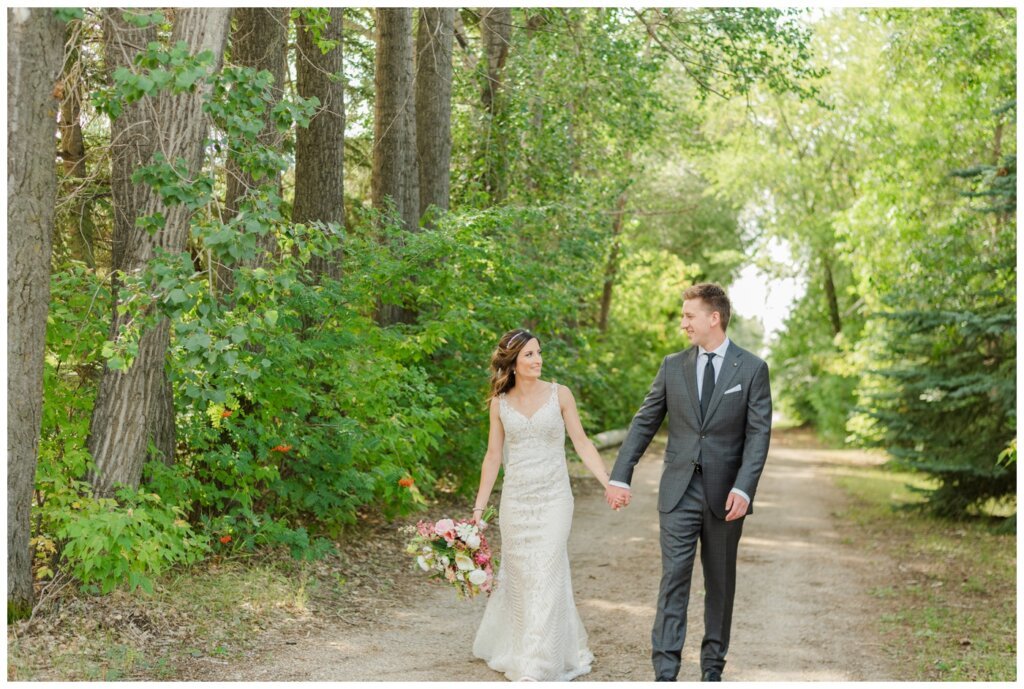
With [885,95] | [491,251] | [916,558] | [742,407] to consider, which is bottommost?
[916,558]

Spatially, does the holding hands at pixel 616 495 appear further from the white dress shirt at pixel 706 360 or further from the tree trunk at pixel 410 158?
the tree trunk at pixel 410 158

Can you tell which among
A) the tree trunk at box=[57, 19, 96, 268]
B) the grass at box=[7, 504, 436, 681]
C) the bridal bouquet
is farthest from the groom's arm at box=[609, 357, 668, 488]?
the tree trunk at box=[57, 19, 96, 268]

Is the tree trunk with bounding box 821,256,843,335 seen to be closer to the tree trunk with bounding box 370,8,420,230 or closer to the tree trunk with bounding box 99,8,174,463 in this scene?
the tree trunk with bounding box 370,8,420,230

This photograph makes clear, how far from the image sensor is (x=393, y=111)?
13227 millimetres

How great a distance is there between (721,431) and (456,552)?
1790 millimetres

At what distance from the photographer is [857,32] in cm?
2666

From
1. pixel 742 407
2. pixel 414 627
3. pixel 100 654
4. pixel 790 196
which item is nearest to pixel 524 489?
pixel 742 407

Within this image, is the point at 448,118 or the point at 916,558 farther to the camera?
the point at 448,118

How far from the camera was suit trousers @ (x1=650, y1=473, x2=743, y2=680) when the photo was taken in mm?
6008

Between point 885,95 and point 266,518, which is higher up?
point 885,95

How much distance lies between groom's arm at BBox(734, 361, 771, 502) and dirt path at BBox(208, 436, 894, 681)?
1.61 m

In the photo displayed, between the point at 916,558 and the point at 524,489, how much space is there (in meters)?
7.20

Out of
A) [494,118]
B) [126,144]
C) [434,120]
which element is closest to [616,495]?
[126,144]

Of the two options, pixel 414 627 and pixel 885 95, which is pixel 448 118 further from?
pixel 885 95
